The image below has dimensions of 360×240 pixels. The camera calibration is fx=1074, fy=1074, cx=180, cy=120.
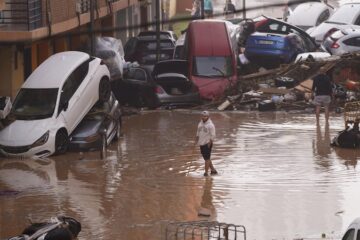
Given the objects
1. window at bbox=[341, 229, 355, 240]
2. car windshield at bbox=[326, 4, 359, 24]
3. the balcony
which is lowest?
car windshield at bbox=[326, 4, 359, 24]

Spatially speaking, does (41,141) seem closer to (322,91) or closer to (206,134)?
(206,134)

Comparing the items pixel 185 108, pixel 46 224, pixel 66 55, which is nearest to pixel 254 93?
pixel 185 108

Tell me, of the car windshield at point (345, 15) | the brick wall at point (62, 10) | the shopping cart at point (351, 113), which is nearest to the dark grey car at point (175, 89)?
the brick wall at point (62, 10)

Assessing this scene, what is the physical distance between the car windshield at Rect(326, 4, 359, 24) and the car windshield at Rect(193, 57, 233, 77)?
411 inches

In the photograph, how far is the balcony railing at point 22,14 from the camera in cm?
3052

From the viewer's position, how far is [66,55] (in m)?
28.0

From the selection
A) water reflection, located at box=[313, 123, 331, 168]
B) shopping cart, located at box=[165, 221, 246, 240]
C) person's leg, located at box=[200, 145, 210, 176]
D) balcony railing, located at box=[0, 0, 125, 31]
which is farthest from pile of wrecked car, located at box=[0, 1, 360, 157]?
shopping cart, located at box=[165, 221, 246, 240]

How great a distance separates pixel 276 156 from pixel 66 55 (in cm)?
647

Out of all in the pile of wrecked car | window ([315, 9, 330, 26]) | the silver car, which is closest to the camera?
the pile of wrecked car

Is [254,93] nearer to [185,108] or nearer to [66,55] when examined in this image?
[185,108]

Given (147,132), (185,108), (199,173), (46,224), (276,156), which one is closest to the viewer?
(46,224)

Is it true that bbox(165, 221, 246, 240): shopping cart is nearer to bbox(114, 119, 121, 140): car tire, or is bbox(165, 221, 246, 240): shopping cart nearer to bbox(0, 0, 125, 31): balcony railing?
bbox(114, 119, 121, 140): car tire

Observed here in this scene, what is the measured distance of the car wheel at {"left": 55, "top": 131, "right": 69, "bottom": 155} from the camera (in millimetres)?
25587

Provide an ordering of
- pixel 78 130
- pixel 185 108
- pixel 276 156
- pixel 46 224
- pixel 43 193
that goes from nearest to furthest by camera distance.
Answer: pixel 46 224
pixel 43 193
pixel 276 156
pixel 78 130
pixel 185 108
